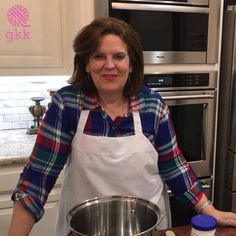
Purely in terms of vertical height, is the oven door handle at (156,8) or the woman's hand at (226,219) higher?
the oven door handle at (156,8)

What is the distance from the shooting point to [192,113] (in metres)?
1.92

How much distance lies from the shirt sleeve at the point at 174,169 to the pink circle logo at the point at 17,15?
3.59ft

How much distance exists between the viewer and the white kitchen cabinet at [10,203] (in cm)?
176

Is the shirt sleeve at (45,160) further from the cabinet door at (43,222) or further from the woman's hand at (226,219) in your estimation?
the cabinet door at (43,222)

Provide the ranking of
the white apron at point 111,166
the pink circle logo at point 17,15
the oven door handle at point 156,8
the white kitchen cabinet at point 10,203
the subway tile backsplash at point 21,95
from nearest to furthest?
1. the white apron at point 111,166
2. the oven door handle at point 156,8
3. the white kitchen cabinet at point 10,203
4. the pink circle logo at point 17,15
5. the subway tile backsplash at point 21,95

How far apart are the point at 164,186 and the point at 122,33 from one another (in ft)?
1.78

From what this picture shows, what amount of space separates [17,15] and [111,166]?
1168 mm

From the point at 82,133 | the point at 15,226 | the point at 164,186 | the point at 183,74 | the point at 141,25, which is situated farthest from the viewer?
the point at 183,74

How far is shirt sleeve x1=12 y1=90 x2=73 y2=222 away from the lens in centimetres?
103

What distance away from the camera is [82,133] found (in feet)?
3.63

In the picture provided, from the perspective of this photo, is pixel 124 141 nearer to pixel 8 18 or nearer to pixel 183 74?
pixel 183 74

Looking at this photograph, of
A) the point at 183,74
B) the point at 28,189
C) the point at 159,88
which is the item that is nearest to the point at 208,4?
the point at 183,74

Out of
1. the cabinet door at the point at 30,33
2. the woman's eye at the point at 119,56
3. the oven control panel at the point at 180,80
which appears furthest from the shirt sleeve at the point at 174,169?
the cabinet door at the point at 30,33

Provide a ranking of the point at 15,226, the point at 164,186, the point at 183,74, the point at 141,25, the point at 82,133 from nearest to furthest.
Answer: the point at 15,226, the point at 82,133, the point at 164,186, the point at 141,25, the point at 183,74
